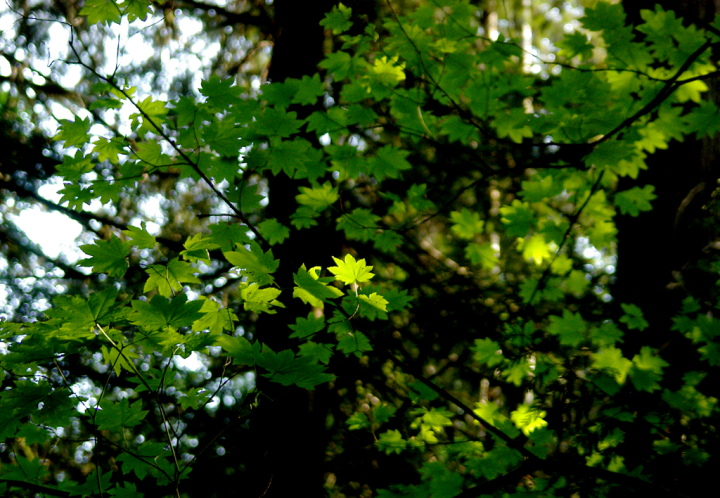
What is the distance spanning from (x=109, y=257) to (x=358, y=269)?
2.92 feet

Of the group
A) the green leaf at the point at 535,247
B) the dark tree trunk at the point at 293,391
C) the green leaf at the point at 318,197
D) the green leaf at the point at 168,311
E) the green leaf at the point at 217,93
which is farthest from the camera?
the green leaf at the point at 535,247

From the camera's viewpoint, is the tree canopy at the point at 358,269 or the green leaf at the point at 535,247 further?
the green leaf at the point at 535,247

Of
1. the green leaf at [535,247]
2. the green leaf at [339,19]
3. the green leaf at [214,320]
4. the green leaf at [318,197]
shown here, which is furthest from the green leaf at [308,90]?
the green leaf at [535,247]

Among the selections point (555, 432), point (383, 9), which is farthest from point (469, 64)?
point (383, 9)

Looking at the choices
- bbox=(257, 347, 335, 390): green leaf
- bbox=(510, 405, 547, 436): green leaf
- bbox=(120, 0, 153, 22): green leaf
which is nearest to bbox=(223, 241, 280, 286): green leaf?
bbox=(257, 347, 335, 390): green leaf

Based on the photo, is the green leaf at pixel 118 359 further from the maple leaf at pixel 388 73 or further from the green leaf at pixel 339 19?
the green leaf at pixel 339 19

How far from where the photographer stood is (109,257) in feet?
5.17

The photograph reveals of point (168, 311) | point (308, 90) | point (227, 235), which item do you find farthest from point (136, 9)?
point (168, 311)

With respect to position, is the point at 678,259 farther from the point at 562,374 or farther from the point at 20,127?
the point at 20,127

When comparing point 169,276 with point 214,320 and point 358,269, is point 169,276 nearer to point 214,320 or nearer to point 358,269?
point 214,320

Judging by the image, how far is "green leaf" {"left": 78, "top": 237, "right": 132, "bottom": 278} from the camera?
1536mm

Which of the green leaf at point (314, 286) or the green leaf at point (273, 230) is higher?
the green leaf at point (273, 230)

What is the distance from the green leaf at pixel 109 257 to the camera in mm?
1536

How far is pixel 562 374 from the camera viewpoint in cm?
239
